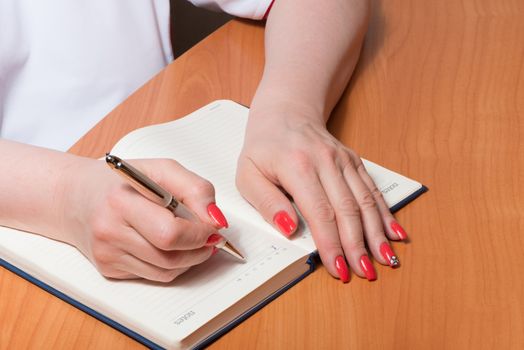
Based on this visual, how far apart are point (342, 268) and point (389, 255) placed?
6 centimetres

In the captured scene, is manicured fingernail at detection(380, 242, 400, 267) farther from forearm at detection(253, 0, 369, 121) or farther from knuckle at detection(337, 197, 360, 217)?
forearm at detection(253, 0, 369, 121)

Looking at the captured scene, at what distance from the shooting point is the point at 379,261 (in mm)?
904

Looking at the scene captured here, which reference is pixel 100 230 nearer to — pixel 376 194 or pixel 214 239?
pixel 214 239

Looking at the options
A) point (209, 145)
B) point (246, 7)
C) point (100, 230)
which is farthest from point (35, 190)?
point (246, 7)

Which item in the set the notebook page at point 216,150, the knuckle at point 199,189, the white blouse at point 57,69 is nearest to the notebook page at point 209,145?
the notebook page at point 216,150

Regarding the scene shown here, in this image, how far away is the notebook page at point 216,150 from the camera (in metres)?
0.97

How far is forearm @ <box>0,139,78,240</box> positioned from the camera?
2.96 ft

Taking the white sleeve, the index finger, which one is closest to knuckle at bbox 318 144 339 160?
the index finger

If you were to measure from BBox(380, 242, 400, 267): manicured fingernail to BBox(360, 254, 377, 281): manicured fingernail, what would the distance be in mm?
20

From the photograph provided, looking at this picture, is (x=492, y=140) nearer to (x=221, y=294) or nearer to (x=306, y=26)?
(x=306, y=26)

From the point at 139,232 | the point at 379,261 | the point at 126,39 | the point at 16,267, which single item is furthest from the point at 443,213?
the point at 126,39

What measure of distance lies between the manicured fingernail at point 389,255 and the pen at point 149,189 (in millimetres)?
176

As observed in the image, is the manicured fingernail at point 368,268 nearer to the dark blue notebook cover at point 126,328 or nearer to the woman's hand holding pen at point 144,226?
the dark blue notebook cover at point 126,328

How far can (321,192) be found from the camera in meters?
0.94
